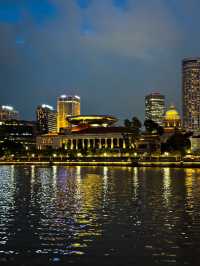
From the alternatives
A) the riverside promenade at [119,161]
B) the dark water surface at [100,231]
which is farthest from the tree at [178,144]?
the dark water surface at [100,231]

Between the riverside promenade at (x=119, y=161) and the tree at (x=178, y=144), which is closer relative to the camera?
the riverside promenade at (x=119, y=161)

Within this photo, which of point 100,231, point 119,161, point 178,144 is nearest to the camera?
point 100,231

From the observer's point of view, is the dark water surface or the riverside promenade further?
the riverside promenade

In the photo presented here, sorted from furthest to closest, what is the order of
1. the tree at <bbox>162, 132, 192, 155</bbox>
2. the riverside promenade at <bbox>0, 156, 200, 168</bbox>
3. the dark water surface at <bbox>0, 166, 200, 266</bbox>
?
the tree at <bbox>162, 132, 192, 155</bbox>
the riverside promenade at <bbox>0, 156, 200, 168</bbox>
the dark water surface at <bbox>0, 166, 200, 266</bbox>

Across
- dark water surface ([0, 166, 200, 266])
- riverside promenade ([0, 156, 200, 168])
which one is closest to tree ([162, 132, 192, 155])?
riverside promenade ([0, 156, 200, 168])

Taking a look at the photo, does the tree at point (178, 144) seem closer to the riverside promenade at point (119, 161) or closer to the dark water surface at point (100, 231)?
the riverside promenade at point (119, 161)

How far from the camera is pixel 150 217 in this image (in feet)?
119

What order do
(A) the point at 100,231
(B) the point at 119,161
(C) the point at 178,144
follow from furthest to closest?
(C) the point at 178,144 → (B) the point at 119,161 → (A) the point at 100,231

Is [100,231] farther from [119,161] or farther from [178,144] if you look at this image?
[178,144]

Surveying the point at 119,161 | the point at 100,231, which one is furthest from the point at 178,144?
the point at 100,231

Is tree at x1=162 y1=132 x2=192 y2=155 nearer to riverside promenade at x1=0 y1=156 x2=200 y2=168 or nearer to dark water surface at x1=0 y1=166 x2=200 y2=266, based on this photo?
riverside promenade at x1=0 y1=156 x2=200 y2=168

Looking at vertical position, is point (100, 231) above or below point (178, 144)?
below

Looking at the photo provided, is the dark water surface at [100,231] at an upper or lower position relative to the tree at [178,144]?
lower

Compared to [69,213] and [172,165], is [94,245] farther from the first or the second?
[172,165]
